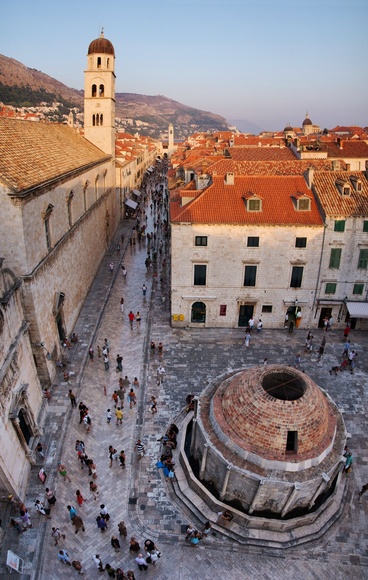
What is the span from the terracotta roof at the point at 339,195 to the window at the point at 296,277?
12.4 feet

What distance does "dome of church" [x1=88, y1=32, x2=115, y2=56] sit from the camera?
125 ft

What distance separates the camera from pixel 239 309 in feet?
82.7

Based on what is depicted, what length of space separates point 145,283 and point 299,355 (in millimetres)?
14875

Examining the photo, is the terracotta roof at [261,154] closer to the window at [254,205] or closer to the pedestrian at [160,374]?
the window at [254,205]

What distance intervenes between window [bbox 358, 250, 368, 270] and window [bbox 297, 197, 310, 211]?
14.4 feet

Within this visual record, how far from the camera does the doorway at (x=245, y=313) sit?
82.8 feet

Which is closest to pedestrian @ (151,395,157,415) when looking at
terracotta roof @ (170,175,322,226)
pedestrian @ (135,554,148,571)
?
pedestrian @ (135,554,148,571)

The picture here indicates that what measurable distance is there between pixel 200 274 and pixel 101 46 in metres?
29.0

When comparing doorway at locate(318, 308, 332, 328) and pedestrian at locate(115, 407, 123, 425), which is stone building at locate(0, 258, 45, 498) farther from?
doorway at locate(318, 308, 332, 328)

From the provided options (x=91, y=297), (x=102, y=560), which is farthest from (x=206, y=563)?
(x=91, y=297)

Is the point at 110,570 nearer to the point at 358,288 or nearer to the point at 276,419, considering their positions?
the point at 276,419

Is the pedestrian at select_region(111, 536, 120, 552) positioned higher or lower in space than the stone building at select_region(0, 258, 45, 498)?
lower

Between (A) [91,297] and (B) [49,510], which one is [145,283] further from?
(B) [49,510]

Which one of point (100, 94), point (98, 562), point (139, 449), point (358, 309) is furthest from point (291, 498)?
point (100, 94)
